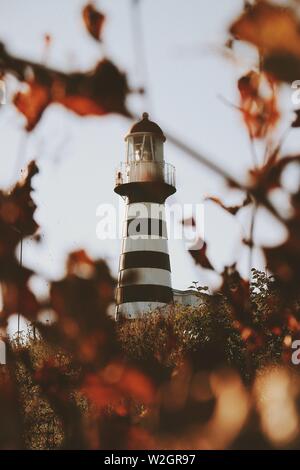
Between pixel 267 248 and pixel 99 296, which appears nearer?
pixel 267 248

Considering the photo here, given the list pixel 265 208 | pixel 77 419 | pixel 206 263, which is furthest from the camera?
pixel 206 263

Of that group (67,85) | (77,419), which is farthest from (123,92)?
(77,419)

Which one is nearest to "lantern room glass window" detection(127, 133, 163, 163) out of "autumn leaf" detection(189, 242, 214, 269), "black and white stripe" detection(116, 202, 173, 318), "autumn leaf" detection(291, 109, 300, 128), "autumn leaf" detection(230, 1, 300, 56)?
"black and white stripe" detection(116, 202, 173, 318)

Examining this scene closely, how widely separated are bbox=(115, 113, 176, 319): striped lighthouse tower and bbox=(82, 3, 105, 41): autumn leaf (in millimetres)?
19040

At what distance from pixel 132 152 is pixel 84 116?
2182 cm

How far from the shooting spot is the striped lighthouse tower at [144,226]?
20969 mm

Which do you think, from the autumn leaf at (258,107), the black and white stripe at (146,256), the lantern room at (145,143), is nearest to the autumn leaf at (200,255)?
the autumn leaf at (258,107)

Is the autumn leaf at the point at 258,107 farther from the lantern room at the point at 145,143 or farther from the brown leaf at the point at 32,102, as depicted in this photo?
the lantern room at the point at 145,143

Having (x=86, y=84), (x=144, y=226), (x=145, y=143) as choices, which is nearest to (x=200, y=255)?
(x=86, y=84)

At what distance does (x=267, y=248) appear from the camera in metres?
1.46

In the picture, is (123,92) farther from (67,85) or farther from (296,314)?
(296,314)

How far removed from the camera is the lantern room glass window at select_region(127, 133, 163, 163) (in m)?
22.3

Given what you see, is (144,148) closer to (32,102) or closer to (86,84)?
(32,102)
